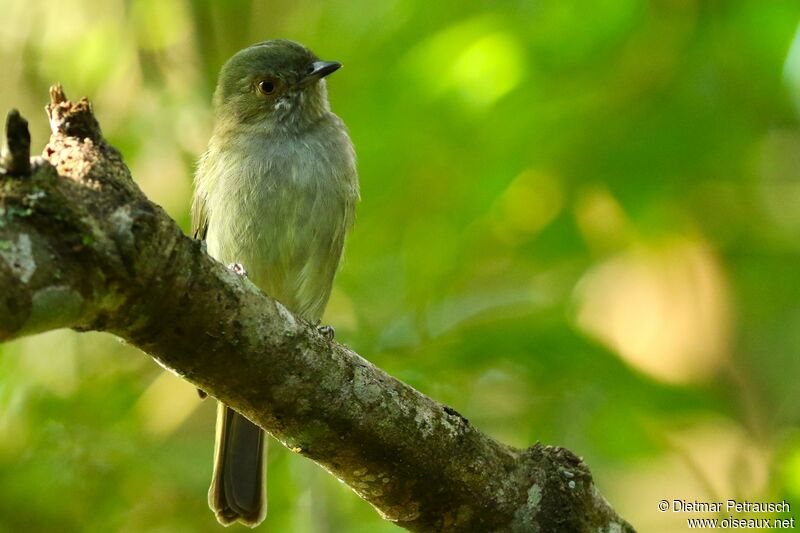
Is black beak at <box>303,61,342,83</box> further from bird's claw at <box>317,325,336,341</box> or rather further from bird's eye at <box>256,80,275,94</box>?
bird's claw at <box>317,325,336,341</box>

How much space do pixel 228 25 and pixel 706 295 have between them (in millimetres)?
3346

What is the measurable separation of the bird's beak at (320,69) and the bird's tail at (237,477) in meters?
1.68

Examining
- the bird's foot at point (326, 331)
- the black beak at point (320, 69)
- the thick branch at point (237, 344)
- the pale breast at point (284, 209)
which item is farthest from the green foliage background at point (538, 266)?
the thick branch at point (237, 344)

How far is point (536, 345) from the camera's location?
4.30 meters

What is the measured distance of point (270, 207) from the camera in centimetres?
443

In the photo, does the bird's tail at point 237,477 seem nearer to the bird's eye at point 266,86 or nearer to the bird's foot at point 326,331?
the bird's foot at point 326,331

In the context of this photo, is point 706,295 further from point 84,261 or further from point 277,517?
point 84,261

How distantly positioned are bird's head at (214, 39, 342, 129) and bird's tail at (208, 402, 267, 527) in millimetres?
1463

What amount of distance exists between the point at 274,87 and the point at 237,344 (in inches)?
113

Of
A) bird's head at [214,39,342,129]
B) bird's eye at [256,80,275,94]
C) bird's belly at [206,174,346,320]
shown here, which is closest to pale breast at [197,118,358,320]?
bird's belly at [206,174,346,320]

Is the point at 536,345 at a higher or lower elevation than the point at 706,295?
lower

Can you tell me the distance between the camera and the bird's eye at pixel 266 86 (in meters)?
5.14

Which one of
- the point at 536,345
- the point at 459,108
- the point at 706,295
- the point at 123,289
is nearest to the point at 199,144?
the point at 459,108

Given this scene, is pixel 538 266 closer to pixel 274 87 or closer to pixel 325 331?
pixel 325 331
